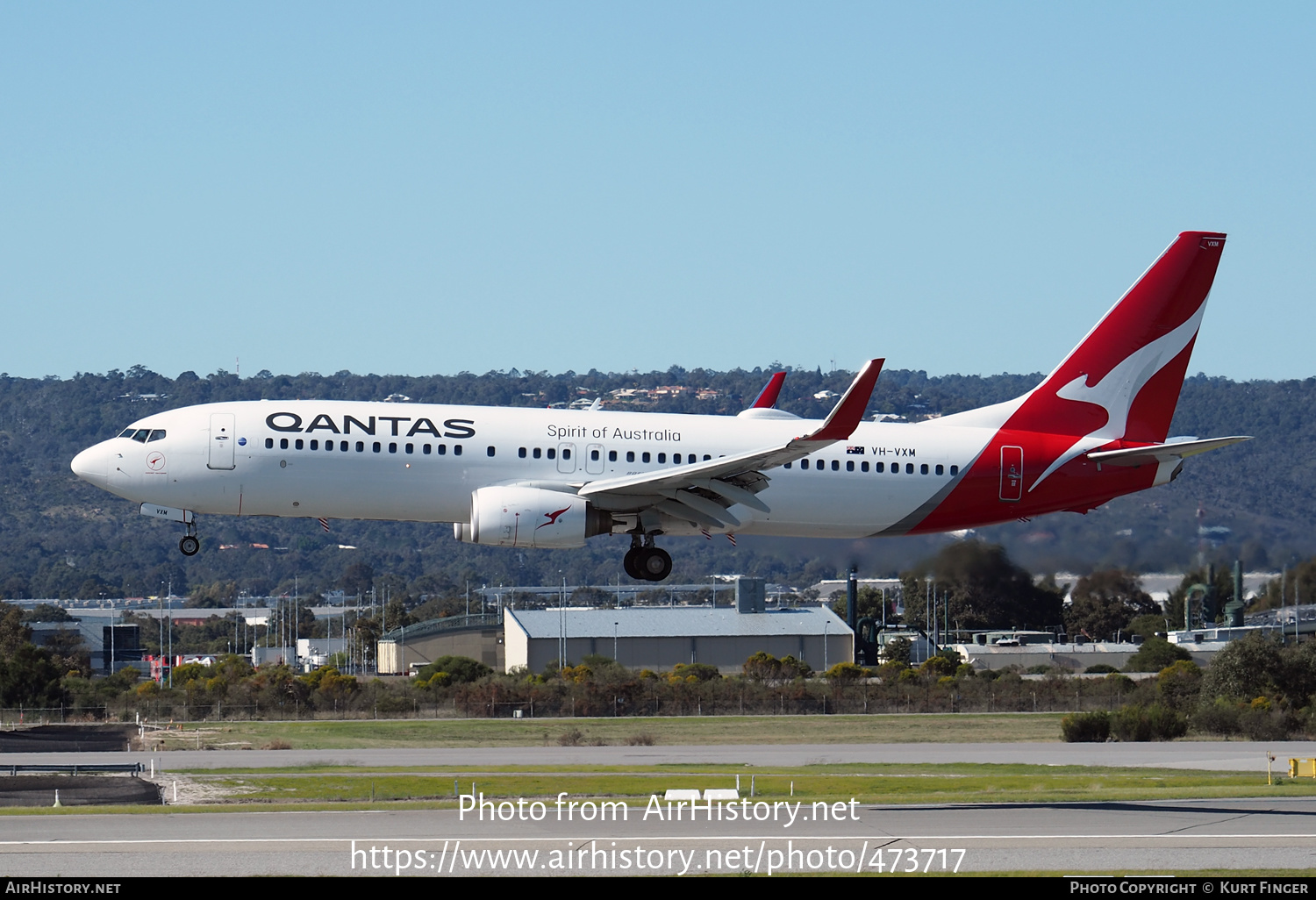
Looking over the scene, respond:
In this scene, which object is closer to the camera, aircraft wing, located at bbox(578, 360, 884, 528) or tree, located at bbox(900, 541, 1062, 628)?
aircraft wing, located at bbox(578, 360, 884, 528)

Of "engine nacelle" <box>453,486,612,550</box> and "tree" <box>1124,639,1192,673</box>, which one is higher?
"engine nacelle" <box>453,486,612,550</box>

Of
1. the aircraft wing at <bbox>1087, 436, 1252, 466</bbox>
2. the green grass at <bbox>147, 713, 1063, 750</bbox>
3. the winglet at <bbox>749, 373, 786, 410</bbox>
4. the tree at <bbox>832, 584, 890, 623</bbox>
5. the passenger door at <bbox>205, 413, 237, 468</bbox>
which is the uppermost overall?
the winglet at <bbox>749, 373, 786, 410</bbox>

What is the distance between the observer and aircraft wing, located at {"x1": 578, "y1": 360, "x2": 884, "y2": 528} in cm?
3347

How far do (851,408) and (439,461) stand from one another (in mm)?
9810

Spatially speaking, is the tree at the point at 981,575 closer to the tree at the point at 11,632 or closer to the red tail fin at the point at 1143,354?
the red tail fin at the point at 1143,354

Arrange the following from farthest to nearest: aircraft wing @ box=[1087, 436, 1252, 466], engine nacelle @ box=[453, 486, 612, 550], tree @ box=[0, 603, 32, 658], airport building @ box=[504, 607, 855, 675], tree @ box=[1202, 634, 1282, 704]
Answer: airport building @ box=[504, 607, 855, 675], tree @ box=[0, 603, 32, 658], tree @ box=[1202, 634, 1282, 704], aircraft wing @ box=[1087, 436, 1252, 466], engine nacelle @ box=[453, 486, 612, 550]

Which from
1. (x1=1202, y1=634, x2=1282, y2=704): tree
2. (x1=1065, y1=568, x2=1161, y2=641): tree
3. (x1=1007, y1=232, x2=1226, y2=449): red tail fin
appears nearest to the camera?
(x1=1007, y1=232, x2=1226, y2=449): red tail fin

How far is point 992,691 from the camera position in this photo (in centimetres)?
A: 8194

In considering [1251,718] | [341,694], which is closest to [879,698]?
[1251,718]

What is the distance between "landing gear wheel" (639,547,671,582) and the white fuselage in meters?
0.92

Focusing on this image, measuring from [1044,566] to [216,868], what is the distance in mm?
24001

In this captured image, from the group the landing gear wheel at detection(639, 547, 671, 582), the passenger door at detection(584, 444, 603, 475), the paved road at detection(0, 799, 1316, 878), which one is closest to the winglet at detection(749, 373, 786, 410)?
the passenger door at detection(584, 444, 603, 475)

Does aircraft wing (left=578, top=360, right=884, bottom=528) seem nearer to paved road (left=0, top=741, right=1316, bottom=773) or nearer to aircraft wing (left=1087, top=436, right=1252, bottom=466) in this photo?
aircraft wing (left=1087, top=436, right=1252, bottom=466)
